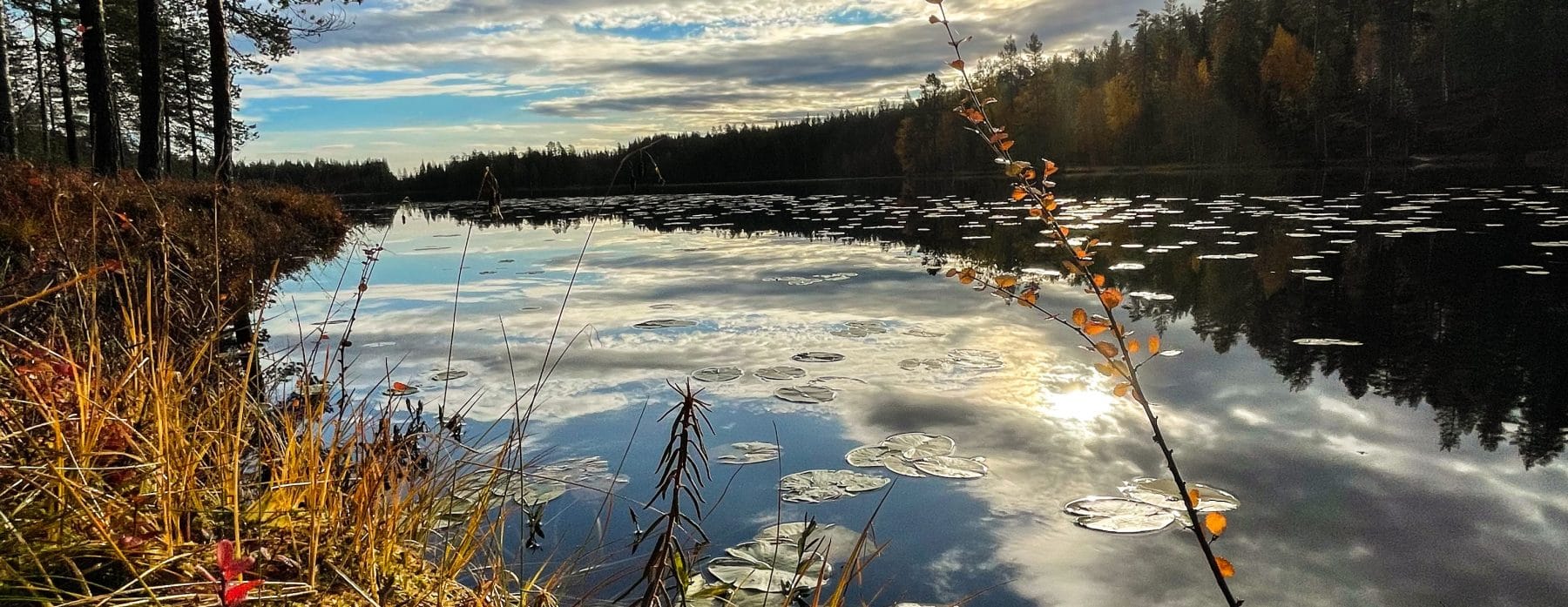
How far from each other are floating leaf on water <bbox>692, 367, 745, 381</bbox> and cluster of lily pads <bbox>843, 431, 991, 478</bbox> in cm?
128

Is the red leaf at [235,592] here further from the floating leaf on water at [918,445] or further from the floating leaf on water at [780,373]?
the floating leaf on water at [780,373]

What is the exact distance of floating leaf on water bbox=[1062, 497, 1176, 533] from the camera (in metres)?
2.71

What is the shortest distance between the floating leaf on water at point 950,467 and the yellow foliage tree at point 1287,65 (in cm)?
5000

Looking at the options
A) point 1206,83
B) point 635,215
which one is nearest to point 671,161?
point 1206,83

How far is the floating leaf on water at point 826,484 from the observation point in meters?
2.98

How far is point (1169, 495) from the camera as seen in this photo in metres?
2.94

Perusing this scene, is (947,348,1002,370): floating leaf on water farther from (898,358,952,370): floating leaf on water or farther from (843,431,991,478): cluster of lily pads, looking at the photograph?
(843,431,991,478): cluster of lily pads

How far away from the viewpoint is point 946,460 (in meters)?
3.34

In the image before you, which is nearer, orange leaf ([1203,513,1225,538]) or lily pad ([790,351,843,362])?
orange leaf ([1203,513,1225,538])

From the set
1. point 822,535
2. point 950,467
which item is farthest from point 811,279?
point 822,535

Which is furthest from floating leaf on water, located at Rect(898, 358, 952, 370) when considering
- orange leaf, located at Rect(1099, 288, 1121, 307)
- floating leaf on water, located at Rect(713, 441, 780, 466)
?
orange leaf, located at Rect(1099, 288, 1121, 307)

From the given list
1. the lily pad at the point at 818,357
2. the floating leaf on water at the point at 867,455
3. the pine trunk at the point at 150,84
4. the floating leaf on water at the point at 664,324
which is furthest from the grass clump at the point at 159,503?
the pine trunk at the point at 150,84

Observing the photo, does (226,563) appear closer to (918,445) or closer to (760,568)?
(760,568)

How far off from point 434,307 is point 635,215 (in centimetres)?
1624
